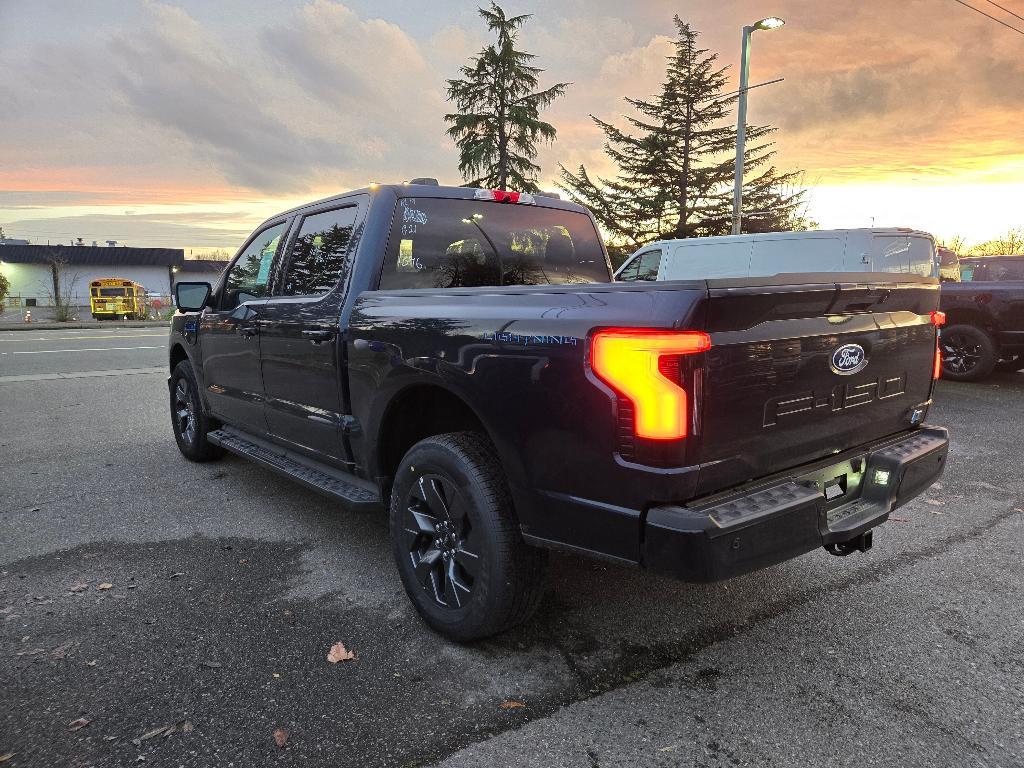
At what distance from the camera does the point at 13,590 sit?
326 centimetres

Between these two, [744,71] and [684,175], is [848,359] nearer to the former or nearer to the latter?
[744,71]

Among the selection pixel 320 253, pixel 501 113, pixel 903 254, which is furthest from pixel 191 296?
pixel 501 113

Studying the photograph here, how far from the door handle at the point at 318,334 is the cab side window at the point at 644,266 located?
337 inches

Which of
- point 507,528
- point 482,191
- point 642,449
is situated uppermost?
point 482,191

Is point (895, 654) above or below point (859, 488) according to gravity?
below

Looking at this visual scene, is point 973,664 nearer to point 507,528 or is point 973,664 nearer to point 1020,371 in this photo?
point 507,528

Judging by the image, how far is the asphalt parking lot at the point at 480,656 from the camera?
2172 mm

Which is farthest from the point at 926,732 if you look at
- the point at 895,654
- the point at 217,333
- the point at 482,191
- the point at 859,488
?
the point at 217,333

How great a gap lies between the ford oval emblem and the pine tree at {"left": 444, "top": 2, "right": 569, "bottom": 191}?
25383 mm

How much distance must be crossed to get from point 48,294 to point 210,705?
67.4 meters

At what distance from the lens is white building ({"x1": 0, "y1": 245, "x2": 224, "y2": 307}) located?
189ft

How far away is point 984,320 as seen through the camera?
906cm

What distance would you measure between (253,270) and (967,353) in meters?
9.44

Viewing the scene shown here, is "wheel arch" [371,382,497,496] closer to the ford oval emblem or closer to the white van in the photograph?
the ford oval emblem
